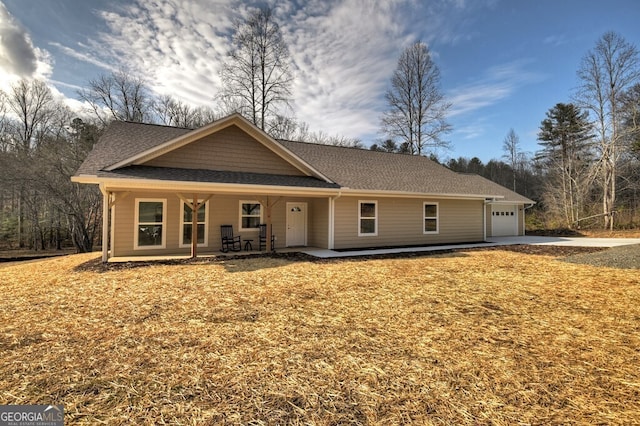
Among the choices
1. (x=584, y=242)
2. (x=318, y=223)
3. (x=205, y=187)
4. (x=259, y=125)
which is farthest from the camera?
(x=259, y=125)

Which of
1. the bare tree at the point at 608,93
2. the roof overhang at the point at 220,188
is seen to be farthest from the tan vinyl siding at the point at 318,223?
the bare tree at the point at 608,93

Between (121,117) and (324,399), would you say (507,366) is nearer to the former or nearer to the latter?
(324,399)

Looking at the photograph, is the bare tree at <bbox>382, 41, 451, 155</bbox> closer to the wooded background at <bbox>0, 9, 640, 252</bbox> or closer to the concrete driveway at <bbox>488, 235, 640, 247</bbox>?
the wooded background at <bbox>0, 9, 640, 252</bbox>

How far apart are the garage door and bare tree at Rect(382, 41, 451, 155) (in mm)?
8392

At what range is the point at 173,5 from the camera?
10.6 metres

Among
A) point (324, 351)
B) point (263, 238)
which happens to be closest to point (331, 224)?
point (263, 238)

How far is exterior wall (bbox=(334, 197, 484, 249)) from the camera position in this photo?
12.2m

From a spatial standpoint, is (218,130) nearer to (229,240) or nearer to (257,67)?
→ (229,240)

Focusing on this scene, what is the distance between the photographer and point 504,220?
18.2m

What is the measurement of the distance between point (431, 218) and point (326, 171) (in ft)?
18.2

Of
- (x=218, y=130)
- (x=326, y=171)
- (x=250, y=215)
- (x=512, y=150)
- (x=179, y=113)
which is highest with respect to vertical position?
(x=179, y=113)

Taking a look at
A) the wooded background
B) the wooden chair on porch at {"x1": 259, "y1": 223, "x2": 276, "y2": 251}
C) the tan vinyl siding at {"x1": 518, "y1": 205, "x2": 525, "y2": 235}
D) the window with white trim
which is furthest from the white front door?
the tan vinyl siding at {"x1": 518, "y1": 205, "x2": 525, "y2": 235}

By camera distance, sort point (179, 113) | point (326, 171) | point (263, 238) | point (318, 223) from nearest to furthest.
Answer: point (263, 238) < point (318, 223) < point (326, 171) < point (179, 113)

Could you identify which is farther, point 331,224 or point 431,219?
point 431,219
